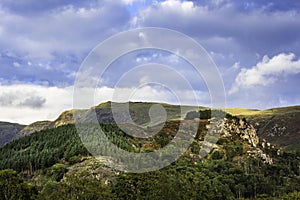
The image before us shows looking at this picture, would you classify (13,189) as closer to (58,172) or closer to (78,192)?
(78,192)

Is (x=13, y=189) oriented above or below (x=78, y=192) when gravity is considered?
above

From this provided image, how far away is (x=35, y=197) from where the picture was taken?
113812 millimetres

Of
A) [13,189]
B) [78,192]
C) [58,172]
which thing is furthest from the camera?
[58,172]

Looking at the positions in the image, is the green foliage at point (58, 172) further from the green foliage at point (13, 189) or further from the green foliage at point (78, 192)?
the green foliage at point (78, 192)

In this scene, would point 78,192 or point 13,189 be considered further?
point 78,192

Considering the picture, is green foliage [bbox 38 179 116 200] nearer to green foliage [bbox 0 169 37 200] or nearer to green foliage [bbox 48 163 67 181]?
green foliage [bbox 0 169 37 200]

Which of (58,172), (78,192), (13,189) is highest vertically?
(13,189)

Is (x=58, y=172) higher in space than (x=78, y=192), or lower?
lower

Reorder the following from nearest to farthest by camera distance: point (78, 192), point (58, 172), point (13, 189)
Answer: point (13, 189)
point (78, 192)
point (58, 172)

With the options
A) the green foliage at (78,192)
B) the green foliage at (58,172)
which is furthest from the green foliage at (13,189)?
the green foliage at (58,172)

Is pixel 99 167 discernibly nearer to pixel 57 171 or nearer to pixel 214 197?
pixel 57 171

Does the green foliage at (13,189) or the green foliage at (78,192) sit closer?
the green foliage at (78,192)

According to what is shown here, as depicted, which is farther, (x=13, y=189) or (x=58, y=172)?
(x=58, y=172)

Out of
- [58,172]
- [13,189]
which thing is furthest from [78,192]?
[58,172]
